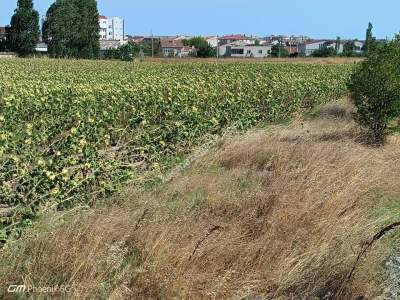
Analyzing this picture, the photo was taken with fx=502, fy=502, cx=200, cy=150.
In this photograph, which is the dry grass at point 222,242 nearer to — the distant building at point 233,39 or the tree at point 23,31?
the tree at point 23,31

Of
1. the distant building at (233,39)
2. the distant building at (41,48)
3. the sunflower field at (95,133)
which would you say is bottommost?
the sunflower field at (95,133)

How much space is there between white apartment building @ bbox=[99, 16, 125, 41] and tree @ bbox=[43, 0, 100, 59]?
8130 cm

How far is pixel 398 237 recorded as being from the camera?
4.70 meters

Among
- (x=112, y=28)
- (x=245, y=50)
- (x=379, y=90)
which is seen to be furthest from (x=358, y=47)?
(x=379, y=90)

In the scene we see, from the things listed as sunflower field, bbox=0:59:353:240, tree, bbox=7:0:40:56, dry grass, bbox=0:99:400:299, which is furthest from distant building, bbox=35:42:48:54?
dry grass, bbox=0:99:400:299

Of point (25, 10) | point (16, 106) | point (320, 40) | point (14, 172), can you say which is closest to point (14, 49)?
point (25, 10)

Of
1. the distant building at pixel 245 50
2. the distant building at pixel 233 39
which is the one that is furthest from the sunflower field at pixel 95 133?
the distant building at pixel 233 39

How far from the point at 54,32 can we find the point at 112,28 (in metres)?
93.7

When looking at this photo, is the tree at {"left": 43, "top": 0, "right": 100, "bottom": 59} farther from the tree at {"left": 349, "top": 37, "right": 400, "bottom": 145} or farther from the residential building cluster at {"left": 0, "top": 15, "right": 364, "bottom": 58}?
the tree at {"left": 349, "top": 37, "right": 400, "bottom": 145}

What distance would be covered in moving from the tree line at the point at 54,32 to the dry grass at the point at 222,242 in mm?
69955

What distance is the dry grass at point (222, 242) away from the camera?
333 cm

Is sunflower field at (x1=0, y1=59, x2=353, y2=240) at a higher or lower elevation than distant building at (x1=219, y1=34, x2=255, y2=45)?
lower

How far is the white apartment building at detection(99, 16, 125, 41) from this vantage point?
159637 millimetres

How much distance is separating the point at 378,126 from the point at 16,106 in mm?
7044
